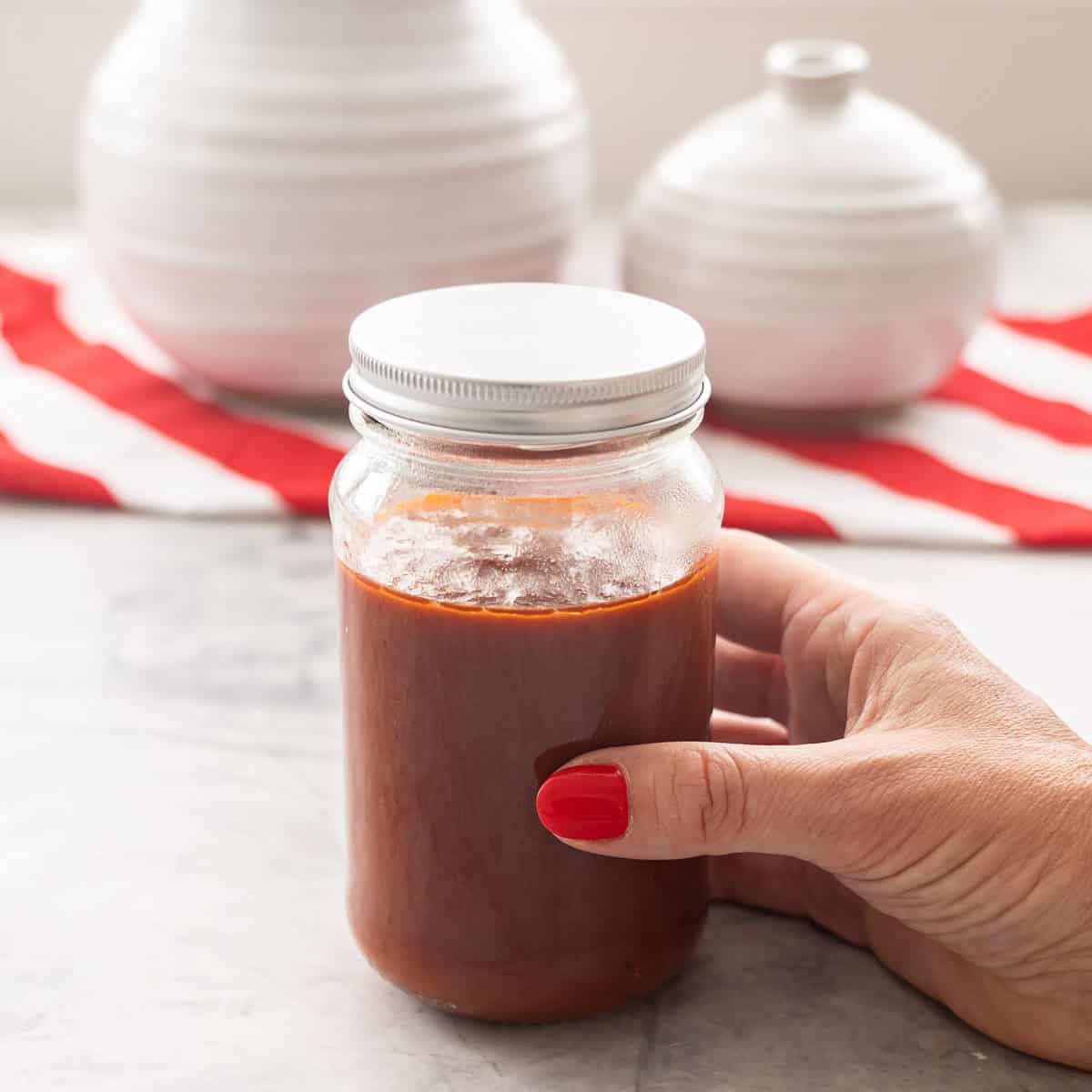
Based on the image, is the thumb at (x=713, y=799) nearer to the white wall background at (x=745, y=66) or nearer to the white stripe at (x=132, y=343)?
the white stripe at (x=132, y=343)

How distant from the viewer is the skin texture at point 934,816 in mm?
622

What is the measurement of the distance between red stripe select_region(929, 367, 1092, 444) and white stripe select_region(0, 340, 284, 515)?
22.4 inches

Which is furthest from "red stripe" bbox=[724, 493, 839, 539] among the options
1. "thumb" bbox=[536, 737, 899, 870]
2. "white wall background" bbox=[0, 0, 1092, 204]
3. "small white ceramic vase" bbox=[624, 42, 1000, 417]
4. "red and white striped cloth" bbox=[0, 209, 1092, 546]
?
"white wall background" bbox=[0, 0, 1092, 204]

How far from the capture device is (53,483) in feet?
3.88

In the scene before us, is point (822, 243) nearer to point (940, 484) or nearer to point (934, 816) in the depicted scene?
point (940, 484)

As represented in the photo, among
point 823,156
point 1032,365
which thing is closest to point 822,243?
point 823,156

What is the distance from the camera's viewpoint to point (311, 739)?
0.90m

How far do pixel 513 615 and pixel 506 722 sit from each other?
0.14ft

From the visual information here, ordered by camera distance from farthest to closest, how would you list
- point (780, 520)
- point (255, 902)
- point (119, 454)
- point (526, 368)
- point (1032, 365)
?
point (1032, 365), point (119, 454), point (780, 520), point (255, 902), point (526, 368)

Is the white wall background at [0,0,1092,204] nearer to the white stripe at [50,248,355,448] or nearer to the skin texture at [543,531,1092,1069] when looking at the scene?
the white stripe at [50,248,355,448]

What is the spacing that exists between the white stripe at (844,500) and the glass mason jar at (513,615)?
48 cm

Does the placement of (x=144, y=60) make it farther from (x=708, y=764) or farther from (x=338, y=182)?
(x=708, y=764)

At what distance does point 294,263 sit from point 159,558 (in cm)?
25

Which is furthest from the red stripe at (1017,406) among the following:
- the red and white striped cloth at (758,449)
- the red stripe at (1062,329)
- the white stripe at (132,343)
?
the white stripe at (132,343)
